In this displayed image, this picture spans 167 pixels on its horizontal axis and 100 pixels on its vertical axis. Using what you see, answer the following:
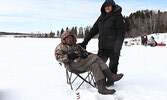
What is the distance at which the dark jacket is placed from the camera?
3.03m

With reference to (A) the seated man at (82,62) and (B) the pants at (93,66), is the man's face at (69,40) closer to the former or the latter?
(A) the seated man at (82,62)

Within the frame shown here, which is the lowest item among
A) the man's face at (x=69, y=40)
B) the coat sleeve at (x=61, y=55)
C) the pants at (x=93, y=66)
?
the pants at (x=93, y=66)

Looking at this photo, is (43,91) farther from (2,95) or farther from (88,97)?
(88,97)

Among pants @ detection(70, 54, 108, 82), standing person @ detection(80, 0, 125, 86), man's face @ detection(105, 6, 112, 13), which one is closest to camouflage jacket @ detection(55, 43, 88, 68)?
pants @ detection(70, 54, 108, 82)

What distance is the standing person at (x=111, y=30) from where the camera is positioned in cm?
303

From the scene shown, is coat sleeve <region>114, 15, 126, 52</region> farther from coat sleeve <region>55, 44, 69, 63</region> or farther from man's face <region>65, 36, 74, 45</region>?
coat sleeve <region>55, 44, 69, 63</region>

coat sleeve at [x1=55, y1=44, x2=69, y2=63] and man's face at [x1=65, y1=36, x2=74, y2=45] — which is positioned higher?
man's face at [x1=65, y1=36, x2=74, y2=45]

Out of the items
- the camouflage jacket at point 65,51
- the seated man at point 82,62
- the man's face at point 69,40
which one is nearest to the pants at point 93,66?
the seated man at point 82,62

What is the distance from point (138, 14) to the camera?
6153 cm

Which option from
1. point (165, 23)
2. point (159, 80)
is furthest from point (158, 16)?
point (159, 80)

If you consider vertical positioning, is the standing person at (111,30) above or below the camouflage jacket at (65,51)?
above

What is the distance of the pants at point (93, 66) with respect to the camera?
2.77m

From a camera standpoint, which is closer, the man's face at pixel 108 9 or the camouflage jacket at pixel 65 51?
the camouflage jacket at pixel 65 51

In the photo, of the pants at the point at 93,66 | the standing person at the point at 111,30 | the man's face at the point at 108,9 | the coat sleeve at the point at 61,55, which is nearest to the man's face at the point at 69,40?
the coat sleeve at the point at 61,55
